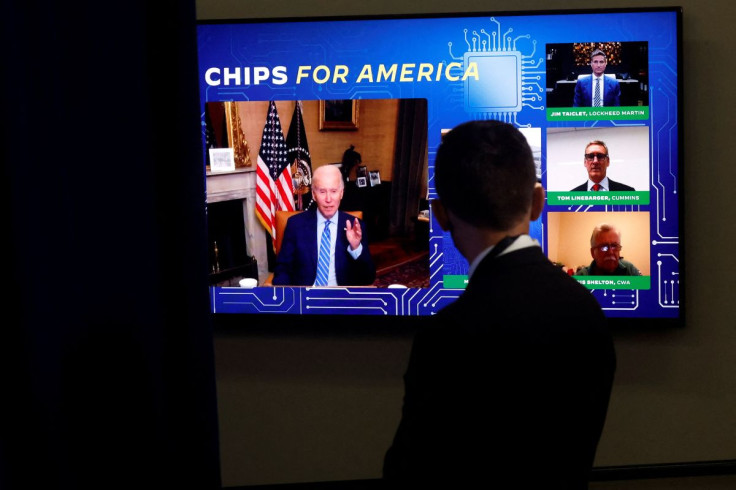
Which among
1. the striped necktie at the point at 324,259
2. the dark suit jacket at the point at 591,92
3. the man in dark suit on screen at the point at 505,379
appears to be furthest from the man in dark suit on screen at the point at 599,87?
the man in dark suit on screen at the point at 505,379

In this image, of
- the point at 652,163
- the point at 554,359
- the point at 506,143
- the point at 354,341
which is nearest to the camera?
the point at 554,359

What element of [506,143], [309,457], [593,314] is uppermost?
[506,143]

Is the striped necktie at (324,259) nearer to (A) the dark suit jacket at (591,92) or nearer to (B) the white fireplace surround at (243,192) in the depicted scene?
(B) the white fireplace surround at (243,192)

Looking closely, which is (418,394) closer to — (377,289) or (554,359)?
(554,359)

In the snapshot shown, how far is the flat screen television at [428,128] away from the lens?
294cm

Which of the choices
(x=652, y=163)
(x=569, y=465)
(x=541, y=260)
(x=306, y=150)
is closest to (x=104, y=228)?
(x=541, y=260)

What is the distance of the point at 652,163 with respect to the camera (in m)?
2.95

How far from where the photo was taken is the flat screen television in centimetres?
294

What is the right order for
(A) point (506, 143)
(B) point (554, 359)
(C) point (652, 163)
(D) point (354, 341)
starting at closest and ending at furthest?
(B) point (554, 359), (A) point (506, 143), (C) point (652, 163), (D) point (354, 341)

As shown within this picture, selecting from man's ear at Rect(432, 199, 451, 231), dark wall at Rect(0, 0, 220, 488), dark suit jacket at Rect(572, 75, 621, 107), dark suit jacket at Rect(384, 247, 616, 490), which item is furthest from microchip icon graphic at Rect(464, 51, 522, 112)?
dark suit jacket at Rect(384, 247, 616, 490)

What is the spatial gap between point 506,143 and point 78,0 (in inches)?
27.4

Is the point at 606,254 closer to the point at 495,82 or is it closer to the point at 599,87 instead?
the point at 599,87

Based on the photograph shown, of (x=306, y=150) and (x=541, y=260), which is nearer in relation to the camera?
(x=541, y=260)

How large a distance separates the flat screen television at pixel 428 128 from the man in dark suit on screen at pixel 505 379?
5.82ft
